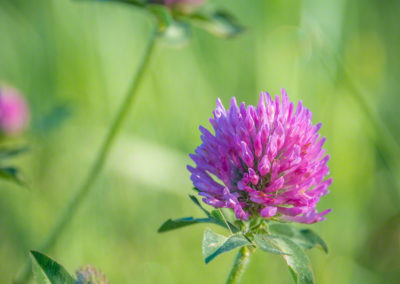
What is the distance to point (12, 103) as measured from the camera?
2.00m

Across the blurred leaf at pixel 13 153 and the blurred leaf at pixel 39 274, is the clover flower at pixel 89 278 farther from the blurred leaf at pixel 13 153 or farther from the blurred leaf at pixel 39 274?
the blurred leaf at pixel 13 153

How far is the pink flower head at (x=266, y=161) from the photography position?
92cm

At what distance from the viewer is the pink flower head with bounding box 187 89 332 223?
92 cm

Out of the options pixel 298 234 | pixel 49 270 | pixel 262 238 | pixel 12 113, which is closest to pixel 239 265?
pixel 262 238

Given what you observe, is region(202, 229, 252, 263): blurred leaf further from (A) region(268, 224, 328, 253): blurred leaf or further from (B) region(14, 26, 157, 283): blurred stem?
(B) region(14, 26, 157, 283): blurred stem

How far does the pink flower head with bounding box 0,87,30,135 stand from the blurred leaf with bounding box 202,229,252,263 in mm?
1345

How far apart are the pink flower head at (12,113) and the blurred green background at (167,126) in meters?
0.06

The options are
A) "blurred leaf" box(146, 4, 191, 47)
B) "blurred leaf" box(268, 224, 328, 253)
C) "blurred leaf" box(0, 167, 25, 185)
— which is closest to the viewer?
"blurred leaf" box(268, 224, 328, 253)

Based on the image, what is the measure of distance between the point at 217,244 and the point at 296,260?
0.20 metres

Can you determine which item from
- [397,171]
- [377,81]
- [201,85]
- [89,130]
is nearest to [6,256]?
[89,130]

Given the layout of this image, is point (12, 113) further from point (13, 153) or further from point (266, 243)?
point (266, 243)

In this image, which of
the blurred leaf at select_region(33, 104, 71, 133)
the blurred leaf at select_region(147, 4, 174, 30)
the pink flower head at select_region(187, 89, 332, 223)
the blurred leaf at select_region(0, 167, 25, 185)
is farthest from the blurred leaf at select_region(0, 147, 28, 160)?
the pink flower head at select_region(187, 89, 332, 223)

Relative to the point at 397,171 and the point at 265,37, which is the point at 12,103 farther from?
the point at 397,171

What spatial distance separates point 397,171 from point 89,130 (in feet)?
4.23
